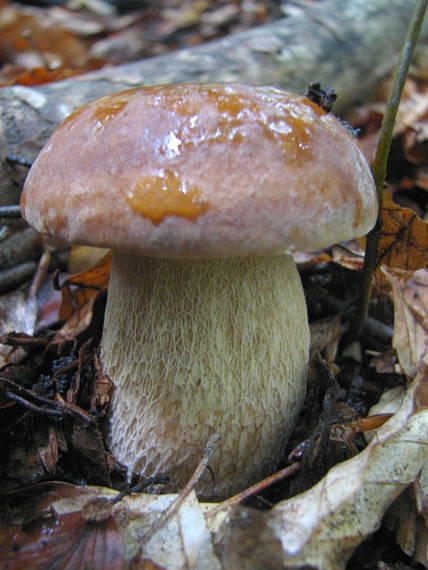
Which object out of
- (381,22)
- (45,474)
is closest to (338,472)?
(45,474)

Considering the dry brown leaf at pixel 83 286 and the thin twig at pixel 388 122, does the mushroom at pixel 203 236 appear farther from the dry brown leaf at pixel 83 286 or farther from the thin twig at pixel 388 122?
the dry brown leaf at pixel 83 286

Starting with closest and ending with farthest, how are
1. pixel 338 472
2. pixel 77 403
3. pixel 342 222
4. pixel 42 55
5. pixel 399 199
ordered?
pixel 342 222 < pixel 338 472 < pixel 77 403 < pixel 399 199 < pixel 42 55

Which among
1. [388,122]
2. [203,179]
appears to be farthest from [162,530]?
[388,122]

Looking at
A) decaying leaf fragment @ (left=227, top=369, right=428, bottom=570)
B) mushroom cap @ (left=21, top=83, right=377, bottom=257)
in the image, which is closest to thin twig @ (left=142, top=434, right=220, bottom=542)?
decaying leaf fragment @ (left=227, top=369, right=428, bottom=570)

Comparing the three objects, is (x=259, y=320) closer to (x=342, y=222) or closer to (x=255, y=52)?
(x=342, y=222)

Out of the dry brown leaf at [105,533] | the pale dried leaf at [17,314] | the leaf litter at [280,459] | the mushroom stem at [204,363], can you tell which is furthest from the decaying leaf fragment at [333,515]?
the pale dried leaf at [17,314]

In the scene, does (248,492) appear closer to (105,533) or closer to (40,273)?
(105,533)

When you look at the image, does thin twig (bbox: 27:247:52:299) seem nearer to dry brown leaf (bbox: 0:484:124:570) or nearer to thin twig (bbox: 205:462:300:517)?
dry brown leaf (bbox: 0:484:124:570)
